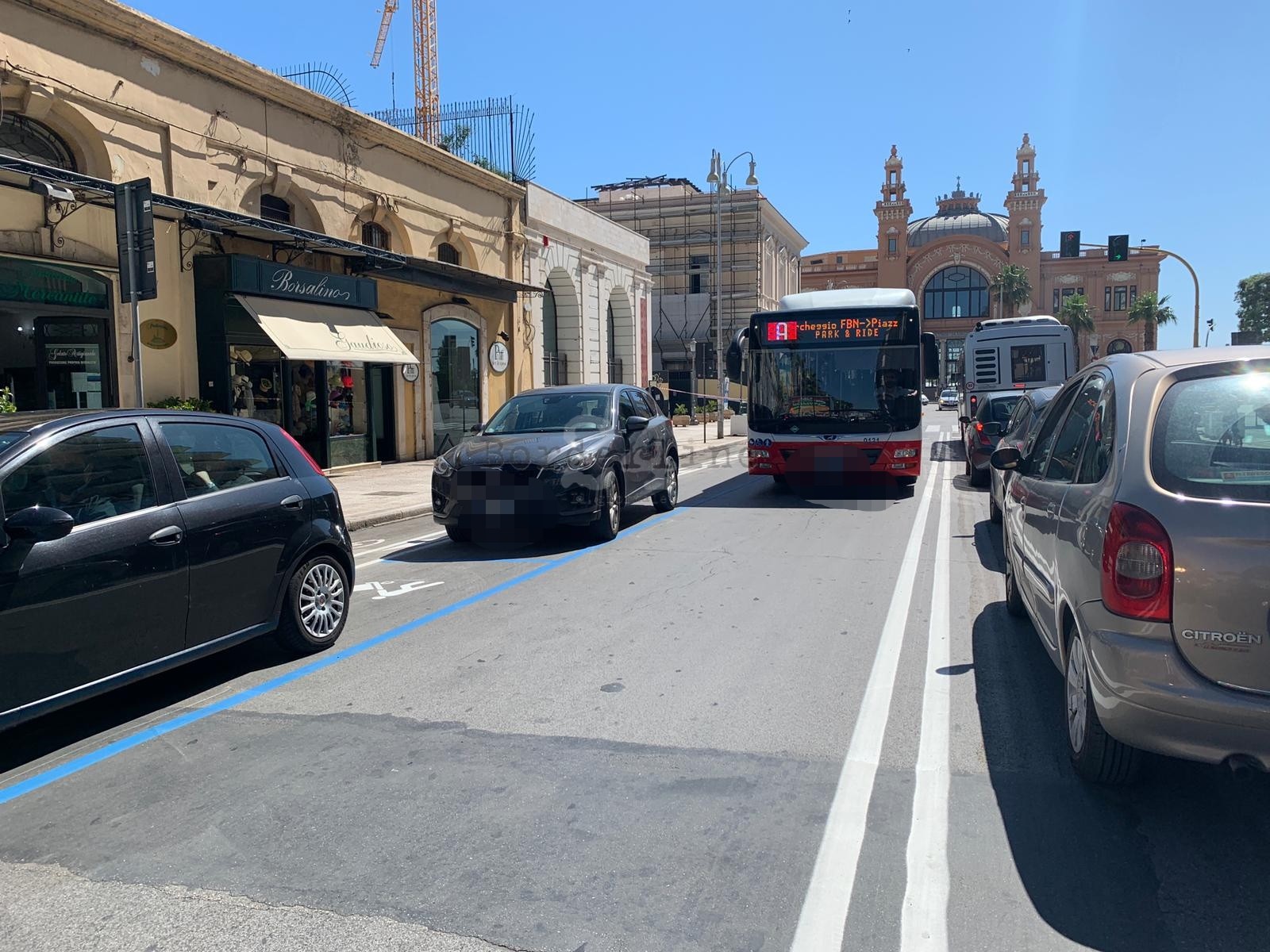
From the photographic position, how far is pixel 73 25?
12.5 metres

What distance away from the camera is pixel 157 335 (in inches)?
541

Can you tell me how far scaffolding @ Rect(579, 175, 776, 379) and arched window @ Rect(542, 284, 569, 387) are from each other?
88.8 feet

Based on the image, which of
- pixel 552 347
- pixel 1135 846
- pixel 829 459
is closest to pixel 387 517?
pixel 829 459

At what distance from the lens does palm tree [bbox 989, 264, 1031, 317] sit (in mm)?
84312

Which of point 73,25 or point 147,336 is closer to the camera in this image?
point 73,25

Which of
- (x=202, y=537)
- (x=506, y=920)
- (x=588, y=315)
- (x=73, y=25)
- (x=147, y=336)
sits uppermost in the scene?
(x=73, y=25)

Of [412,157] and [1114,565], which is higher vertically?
[412,157]

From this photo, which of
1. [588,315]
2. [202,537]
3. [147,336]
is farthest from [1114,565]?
[588,315]

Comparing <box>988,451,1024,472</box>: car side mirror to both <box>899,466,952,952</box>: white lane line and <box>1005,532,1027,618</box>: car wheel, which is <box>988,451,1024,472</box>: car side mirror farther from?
<box>899,466,952,952</box>: white lane line

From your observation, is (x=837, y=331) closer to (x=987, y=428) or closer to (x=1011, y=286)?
(x=987, y=428)

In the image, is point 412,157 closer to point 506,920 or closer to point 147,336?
point 147,336

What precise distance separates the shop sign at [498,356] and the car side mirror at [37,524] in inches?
747

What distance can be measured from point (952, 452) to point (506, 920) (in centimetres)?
2234

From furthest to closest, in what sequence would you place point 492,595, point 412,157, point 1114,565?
1. point 412,157
2. point 492,595
3. point 1114,565
